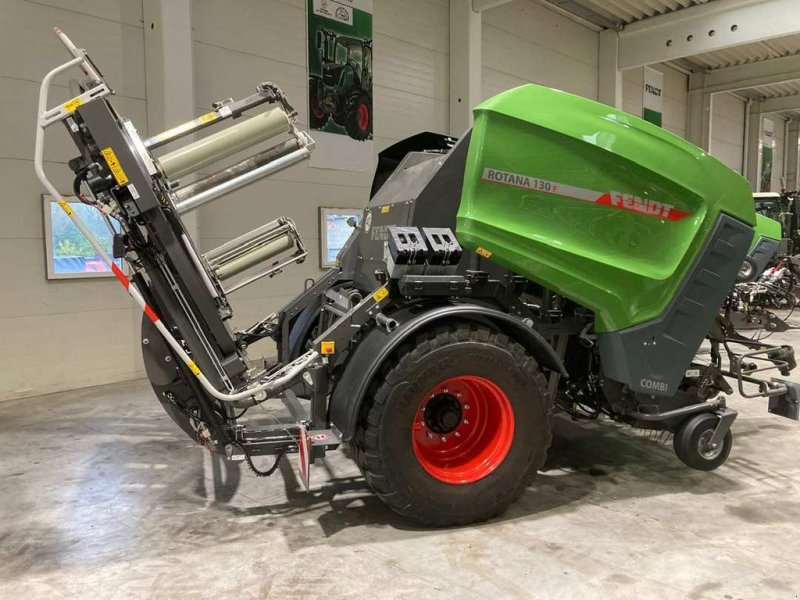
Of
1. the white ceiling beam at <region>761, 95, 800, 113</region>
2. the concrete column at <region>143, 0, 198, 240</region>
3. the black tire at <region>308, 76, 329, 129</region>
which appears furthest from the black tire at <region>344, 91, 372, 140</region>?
the white ceiling beam at <region>761, 95, 800, 113</region>

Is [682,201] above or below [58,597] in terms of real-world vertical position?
above

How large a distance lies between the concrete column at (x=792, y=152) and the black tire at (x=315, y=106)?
62.0 ft

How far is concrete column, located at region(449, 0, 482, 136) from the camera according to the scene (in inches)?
348

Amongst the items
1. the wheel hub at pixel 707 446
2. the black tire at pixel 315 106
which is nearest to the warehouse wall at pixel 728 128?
the black tire at pixel 315 106

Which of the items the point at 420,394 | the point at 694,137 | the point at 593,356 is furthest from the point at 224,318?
the point at 694,137

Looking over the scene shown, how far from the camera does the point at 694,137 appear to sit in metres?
15.4

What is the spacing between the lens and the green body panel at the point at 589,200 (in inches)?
116

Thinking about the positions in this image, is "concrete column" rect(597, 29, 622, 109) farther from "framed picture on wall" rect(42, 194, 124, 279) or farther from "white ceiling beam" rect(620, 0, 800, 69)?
"framed picture on wall" rect(42, 194, 124, 279)

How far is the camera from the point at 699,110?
49.3 ft

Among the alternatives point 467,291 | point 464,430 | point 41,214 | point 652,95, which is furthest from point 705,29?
point 41,214

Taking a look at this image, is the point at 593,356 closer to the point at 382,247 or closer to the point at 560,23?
the point at 382,247

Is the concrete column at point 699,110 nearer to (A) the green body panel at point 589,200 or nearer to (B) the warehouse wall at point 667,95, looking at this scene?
(B) the warehouse wall at point 667,95

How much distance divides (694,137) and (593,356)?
14259 millimetres

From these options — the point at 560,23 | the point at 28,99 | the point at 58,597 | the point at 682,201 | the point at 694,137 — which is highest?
the point at 560,23
